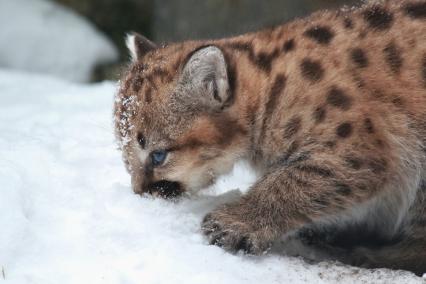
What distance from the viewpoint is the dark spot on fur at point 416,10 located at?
477 cm

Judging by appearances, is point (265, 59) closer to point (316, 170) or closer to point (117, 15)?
point (316, 170)

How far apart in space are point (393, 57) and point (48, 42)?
692 centimetres

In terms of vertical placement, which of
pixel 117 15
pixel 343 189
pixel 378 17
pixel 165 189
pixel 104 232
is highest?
pixel 117 15

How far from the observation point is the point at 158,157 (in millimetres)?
4605

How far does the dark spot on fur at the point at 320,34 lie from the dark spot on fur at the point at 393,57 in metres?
0.37

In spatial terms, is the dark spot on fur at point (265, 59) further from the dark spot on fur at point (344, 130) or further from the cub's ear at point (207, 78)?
the dark spot on fur at point (344, 130)

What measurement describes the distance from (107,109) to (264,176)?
305cm

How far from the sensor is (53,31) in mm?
10641

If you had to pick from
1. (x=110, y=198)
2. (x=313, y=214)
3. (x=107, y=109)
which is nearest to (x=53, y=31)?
(x=107, y=109)

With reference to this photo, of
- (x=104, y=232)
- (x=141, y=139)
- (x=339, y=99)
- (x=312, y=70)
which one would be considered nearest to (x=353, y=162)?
(x=339, y=99)

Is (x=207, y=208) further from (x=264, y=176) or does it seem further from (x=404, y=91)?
(x=404, y=91)

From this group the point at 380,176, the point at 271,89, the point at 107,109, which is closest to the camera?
the point at 380,176

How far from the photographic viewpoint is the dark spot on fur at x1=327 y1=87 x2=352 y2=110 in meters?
4.46

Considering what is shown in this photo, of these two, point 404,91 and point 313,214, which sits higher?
point 404,91
